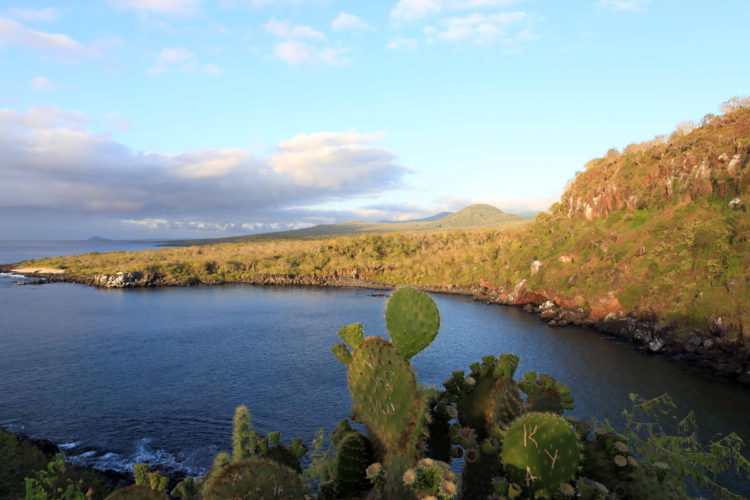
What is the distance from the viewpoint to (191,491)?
17.1ft

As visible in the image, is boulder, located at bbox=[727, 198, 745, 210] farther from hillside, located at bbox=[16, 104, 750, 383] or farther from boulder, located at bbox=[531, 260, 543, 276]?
boulder, located at bbox=[531, 260, 543, 276]

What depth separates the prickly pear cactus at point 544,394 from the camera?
4.12 m

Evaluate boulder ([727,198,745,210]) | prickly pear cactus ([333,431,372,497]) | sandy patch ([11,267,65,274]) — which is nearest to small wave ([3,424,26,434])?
prickly pear cactus ([333,431,372,497])

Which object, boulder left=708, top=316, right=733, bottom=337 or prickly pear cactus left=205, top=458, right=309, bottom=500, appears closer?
prickly pear cactus left=205, top=458, right=309, bottom=500

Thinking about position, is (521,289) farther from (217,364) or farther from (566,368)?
(217,364)

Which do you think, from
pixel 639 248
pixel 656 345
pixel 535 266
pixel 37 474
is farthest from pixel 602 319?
pixel 37 474

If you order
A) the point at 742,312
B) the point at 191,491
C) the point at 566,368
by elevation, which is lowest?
the point at 566,368

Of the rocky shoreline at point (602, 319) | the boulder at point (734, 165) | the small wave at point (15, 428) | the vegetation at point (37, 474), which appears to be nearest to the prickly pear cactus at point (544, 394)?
the vegetation at point (37, 474)

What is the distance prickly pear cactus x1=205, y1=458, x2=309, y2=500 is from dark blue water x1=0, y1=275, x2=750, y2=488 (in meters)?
23.4

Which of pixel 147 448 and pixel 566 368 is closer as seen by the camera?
pixel 147 448

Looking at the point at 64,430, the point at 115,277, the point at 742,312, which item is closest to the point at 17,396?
the point at 64,430

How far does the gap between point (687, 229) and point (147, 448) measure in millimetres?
61141

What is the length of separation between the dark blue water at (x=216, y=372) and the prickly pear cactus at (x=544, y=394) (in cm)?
2375

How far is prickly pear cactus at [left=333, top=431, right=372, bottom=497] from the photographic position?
12.0ft
